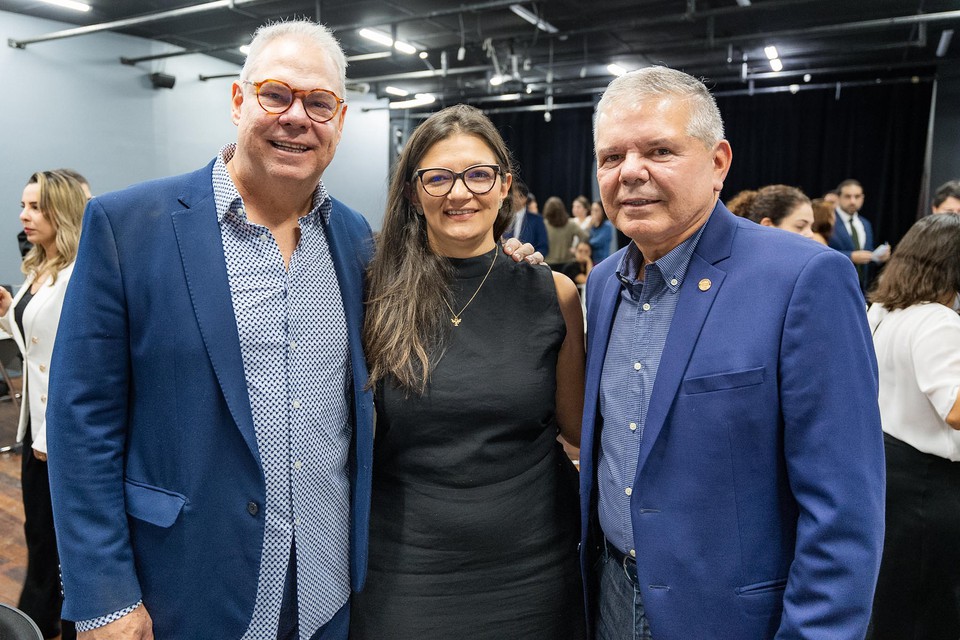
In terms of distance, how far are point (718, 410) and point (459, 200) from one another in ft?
2.61

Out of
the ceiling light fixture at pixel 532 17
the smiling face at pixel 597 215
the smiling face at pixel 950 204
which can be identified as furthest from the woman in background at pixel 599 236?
the smiling face at pixel 950 204

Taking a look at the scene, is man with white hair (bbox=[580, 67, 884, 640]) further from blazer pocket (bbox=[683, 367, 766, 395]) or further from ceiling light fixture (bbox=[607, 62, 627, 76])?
ceiling light fixture (bbox=[607, 62, 627, 76])

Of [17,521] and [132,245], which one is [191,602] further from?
[17,521]

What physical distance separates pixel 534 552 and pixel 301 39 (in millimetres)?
1239

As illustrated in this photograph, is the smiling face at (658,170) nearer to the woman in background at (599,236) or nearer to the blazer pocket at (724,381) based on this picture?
the blazer pocket at (724,381)

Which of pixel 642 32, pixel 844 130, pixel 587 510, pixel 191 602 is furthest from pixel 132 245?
pixel 844 130

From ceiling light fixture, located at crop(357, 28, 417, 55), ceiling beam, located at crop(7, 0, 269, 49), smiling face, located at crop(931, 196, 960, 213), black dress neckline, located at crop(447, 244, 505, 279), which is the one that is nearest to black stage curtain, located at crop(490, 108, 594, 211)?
ceiling light fixture, located at crop(357, 28, 417, 55)

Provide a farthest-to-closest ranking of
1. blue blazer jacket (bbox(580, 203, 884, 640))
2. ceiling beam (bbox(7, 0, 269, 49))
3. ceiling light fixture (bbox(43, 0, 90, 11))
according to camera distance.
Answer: ceiling light fixture (bbox(43, 0, 90, 11)), ceiling beam (bbox(7, 0, 269, 49)), blue blazer jacket (bbox(580, 203, 884, 640))

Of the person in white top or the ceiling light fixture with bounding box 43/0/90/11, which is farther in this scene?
the ceiling light fixture with bounding box 43/0/90/11

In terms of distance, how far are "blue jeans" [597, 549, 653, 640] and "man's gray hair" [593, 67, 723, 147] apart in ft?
2.85

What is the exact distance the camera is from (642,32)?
8867mm

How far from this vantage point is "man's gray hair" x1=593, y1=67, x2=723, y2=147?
128 centimetres

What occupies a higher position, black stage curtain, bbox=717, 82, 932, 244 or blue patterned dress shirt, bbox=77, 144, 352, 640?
black stage curtain, bbox=717, 82, 932, 244

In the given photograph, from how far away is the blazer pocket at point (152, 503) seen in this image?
4.16 ft
